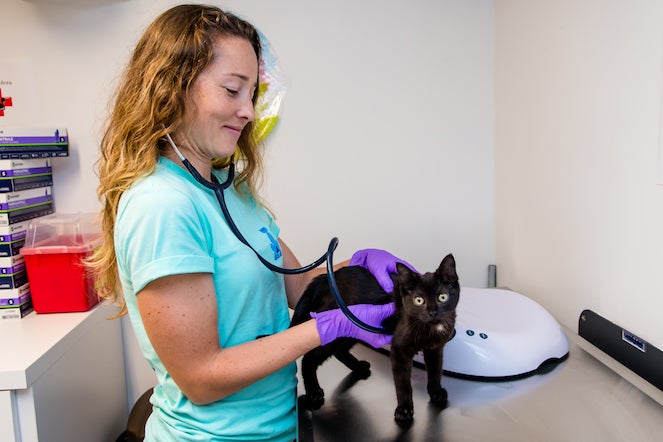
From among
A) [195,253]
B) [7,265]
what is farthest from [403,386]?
[7,265]

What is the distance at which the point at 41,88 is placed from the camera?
1793 millimetres

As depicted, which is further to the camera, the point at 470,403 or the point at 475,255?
the point at 475,255

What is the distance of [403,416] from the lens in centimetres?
108

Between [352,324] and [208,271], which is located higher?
[208,271]

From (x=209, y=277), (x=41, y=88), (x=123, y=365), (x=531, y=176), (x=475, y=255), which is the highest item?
(x=41, y=88)

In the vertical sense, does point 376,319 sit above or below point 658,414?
above

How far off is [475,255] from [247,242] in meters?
1.16

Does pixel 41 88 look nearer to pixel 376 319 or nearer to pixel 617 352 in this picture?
pixel 376 319

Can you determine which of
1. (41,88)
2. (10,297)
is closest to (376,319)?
(10,297)

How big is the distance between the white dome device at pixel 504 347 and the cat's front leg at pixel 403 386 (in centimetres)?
19

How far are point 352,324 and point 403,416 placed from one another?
215 millimetres

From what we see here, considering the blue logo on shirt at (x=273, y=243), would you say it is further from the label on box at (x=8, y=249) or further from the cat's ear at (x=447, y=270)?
the label on box at (x=8, y=249)

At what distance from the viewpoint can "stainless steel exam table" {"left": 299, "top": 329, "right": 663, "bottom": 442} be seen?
1.03 m

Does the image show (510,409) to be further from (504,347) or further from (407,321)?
(407,321)
